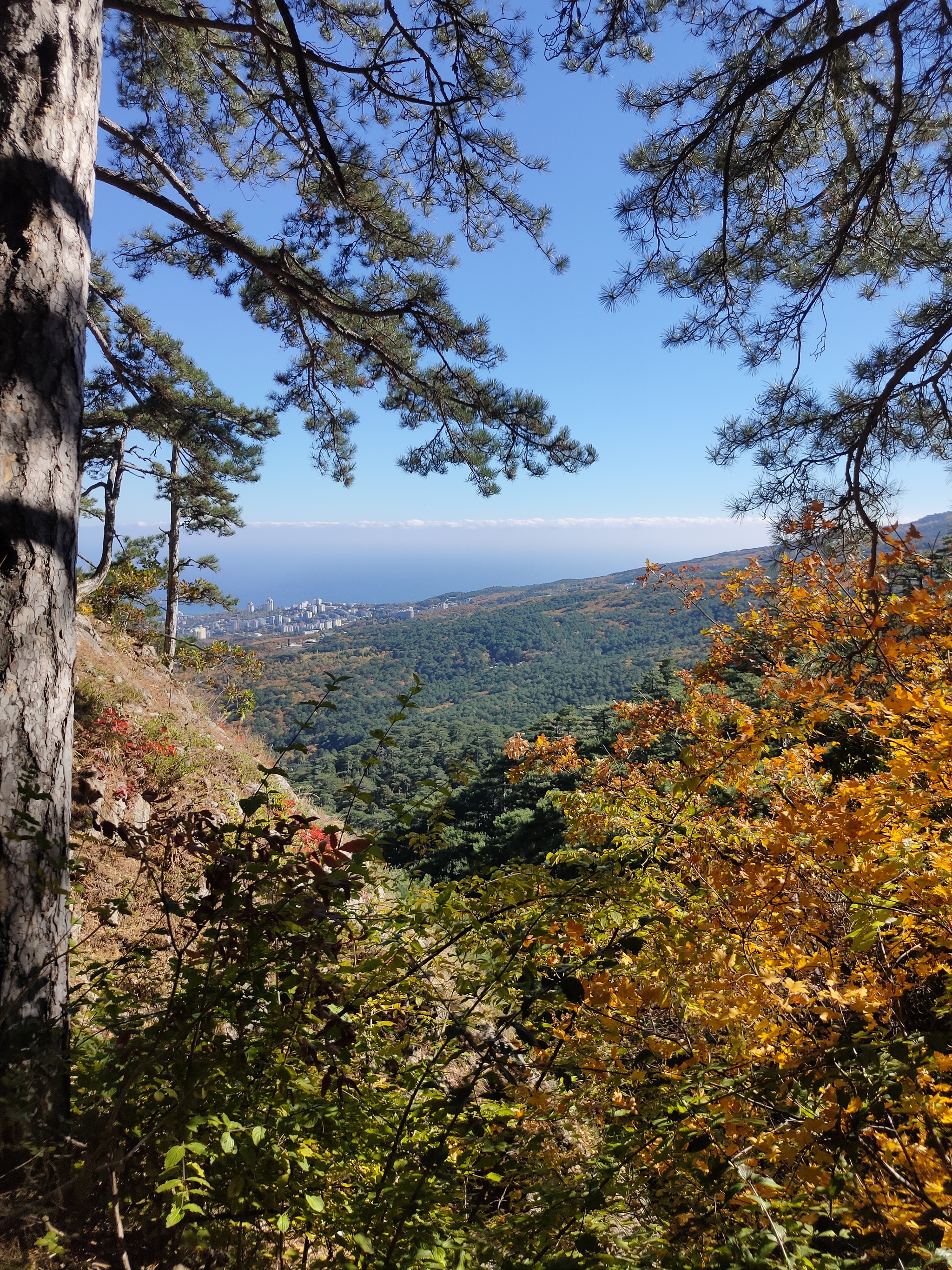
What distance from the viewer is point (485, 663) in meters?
62.8

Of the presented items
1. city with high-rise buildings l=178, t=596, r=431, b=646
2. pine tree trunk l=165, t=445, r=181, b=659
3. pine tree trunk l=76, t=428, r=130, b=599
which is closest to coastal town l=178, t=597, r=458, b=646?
city with high-rise buildings l=178, t=596, r=431, b=646

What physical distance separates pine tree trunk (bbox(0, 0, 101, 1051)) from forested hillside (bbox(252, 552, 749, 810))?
700 inches

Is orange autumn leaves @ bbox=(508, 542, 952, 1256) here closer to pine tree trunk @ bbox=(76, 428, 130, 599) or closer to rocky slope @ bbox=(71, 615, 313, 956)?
rocky slope @ bbox=(71, 615, 313, 956)

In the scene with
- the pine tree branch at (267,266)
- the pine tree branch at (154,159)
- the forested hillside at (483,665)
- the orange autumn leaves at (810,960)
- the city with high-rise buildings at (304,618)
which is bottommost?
the forested hillside at (483,665)

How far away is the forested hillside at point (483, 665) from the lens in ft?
100.0

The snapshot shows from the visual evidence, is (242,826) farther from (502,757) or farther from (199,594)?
(502,757)

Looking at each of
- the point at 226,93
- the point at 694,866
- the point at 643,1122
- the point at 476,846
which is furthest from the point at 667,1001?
the point at 476,846

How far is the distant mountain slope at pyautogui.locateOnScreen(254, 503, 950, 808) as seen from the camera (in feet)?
101

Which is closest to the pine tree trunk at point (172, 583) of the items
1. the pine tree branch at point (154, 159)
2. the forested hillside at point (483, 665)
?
the pine tree branch at point (154, 159)

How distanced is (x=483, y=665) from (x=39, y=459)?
6086cm

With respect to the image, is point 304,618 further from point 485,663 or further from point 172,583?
point 172,583

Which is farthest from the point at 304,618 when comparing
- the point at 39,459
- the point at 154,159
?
the point at 39,459

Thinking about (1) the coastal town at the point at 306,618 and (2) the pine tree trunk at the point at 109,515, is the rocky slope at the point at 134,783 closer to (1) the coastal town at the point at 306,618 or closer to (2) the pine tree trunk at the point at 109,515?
(2) the pine tree trunk at the point at 109,515

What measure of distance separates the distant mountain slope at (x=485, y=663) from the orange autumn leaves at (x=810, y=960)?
55.5ft
